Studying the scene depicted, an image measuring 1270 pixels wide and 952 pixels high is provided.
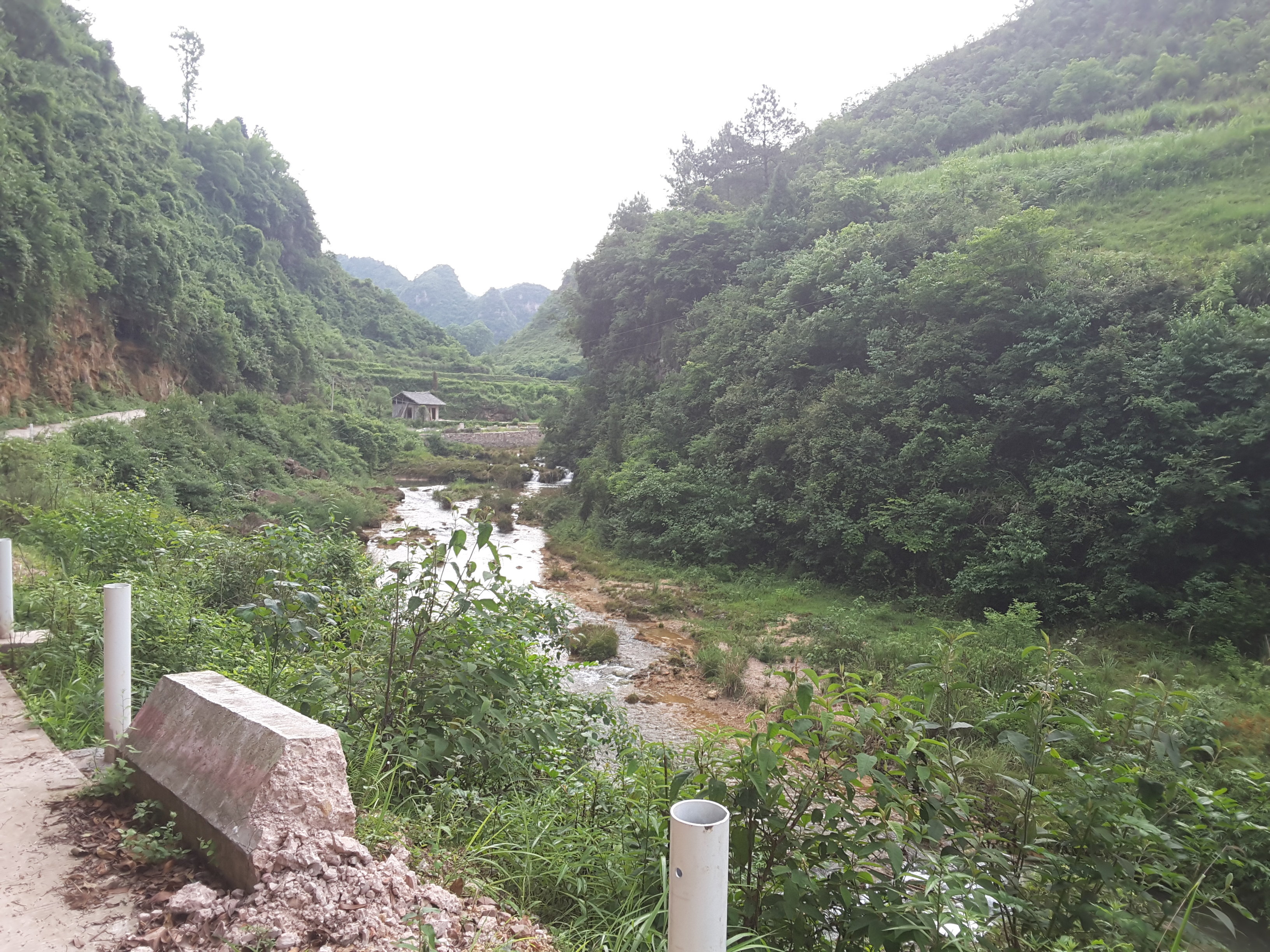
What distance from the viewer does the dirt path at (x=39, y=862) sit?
92.0 inches

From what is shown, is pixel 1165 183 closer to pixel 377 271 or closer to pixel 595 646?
pixel 595 646

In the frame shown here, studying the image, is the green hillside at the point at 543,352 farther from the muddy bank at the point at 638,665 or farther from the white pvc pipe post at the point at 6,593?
the white pvc pipe post at the point at 6,593

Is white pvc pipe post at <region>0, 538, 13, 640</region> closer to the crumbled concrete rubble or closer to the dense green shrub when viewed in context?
the crumbled concrete rubble

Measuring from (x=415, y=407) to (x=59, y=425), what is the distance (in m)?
30.7

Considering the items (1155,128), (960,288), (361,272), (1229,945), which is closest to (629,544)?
(960,288)

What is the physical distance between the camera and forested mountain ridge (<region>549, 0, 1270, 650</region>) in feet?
37.7

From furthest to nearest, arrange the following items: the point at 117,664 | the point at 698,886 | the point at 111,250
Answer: the point at 111,250, the point at 117,664, the point at 698,886

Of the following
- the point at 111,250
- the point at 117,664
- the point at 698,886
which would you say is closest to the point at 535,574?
the point at 117,664

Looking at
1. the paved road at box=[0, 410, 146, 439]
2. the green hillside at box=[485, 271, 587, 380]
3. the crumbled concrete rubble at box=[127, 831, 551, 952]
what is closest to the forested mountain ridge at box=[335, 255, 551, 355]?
the green hillside at box=[485, 271, 587, 380]

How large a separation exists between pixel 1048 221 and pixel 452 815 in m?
16.7

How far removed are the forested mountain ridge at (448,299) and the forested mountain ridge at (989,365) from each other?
103090 mm

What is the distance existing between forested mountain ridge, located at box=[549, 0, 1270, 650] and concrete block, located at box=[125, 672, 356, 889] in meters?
12.4

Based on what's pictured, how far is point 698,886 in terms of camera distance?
178 centimetres

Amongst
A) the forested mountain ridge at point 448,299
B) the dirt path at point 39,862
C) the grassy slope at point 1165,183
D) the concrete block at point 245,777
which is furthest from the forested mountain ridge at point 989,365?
the forested mountain ridge at point 448,299
